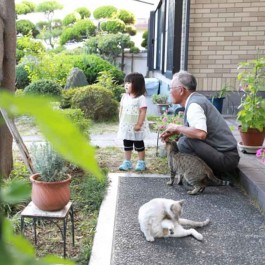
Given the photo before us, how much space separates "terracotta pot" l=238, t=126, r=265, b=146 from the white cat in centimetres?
204

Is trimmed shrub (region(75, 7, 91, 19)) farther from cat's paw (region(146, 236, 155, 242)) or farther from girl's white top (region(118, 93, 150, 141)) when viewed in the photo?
cat's paw (region(146, 236, 155, 242))

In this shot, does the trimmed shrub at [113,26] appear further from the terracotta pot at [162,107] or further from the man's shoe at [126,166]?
the man's shoe at [126,166]

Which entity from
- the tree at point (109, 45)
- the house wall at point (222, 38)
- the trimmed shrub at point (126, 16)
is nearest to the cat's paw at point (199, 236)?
the house wall at point (222, 38)

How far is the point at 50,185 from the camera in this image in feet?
8.16

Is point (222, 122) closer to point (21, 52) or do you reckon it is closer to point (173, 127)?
point (173, 127)

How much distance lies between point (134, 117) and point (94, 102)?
3.57m

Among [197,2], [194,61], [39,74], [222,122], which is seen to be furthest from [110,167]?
[39,74]

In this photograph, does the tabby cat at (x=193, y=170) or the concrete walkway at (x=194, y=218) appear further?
the tabby cat at (x=193, y=170)

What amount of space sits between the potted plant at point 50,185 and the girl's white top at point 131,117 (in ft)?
5.22

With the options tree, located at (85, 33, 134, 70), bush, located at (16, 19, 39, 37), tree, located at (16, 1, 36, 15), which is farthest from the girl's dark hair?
tree, located at (16, 1, 36, 15)

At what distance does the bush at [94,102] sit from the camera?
25.3ft

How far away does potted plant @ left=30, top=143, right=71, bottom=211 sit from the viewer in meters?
2.45

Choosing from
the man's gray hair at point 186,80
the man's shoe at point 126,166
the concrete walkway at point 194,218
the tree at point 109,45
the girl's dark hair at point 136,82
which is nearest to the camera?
the concrete walkway at point 194,218

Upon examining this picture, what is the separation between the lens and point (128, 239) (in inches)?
104
